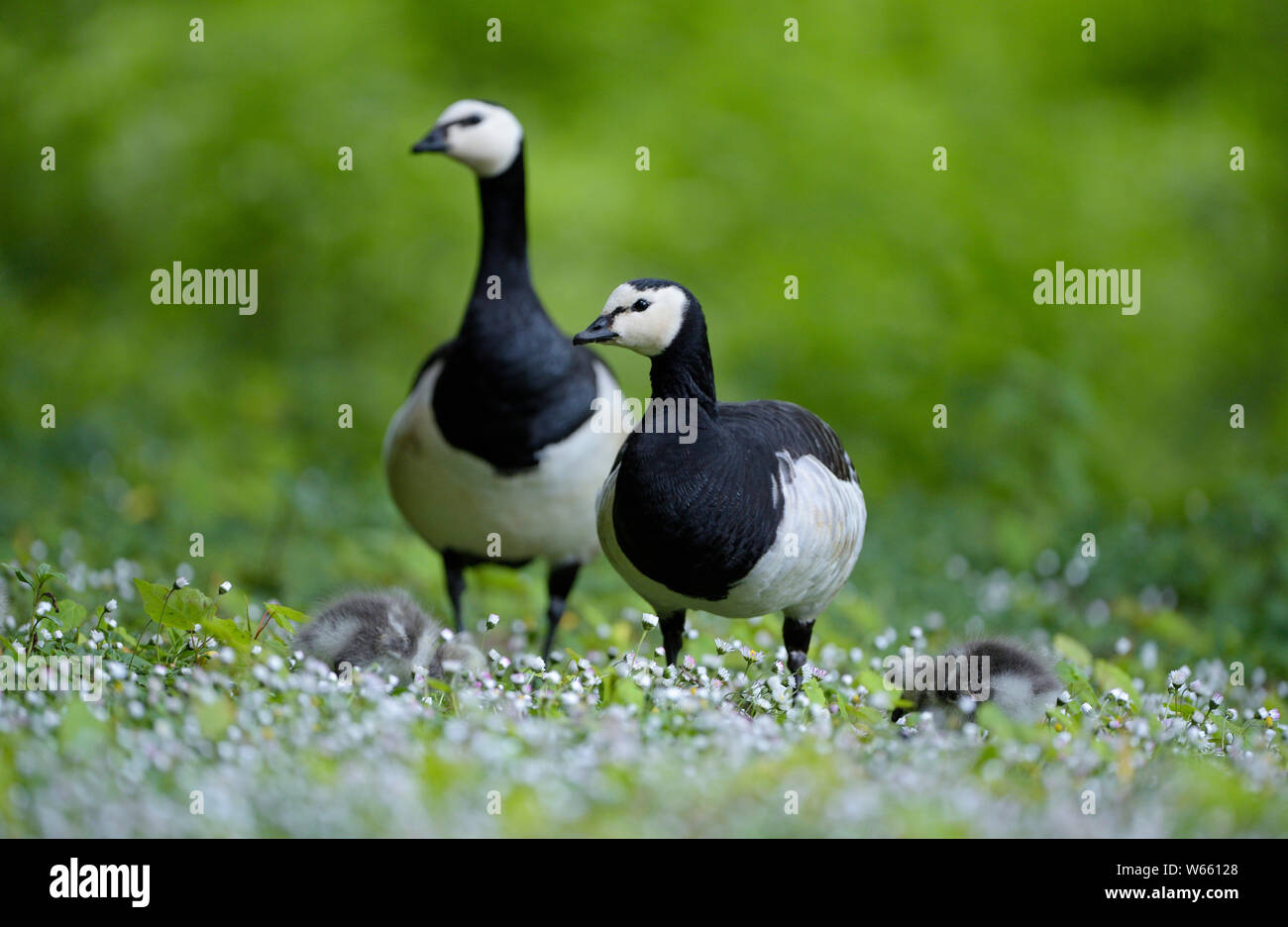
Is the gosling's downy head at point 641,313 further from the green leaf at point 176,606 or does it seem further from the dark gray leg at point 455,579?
the dark gray leg at point 455,579

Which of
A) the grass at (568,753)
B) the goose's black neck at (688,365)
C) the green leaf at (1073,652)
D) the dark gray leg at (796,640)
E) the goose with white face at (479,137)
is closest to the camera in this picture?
the grass at (568,753)

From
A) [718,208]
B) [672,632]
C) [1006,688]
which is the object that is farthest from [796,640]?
[718,208]

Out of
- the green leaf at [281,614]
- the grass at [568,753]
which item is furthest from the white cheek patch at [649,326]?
the green leaf at [281,614]

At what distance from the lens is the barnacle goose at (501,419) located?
6383mm

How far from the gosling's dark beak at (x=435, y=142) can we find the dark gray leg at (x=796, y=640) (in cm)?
267

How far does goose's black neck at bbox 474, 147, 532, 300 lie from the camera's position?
671 centimetres

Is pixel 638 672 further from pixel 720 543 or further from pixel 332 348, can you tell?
pixel 332 348

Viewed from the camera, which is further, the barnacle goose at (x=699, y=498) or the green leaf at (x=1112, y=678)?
the green leaf at (x=1112, y=678)

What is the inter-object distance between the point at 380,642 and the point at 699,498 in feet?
4.68

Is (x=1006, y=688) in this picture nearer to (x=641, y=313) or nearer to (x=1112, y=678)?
(x=1112, y=678)

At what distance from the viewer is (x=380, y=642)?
5.43 m

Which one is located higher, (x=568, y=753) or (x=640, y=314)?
(x=640, y=314)
